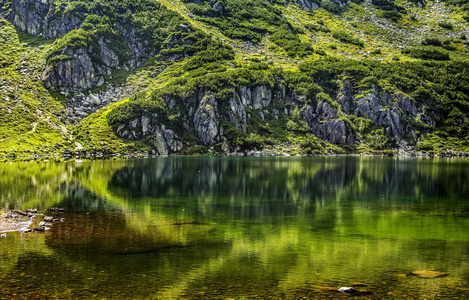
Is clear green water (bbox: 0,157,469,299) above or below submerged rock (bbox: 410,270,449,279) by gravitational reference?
below

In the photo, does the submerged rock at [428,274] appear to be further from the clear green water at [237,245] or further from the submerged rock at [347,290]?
the submerged rock at [347,290]

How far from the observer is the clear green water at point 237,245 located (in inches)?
903

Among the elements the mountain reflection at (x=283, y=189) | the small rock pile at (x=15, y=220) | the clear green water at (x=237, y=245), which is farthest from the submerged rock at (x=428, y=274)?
the small rock pile at (x=15, y=220)

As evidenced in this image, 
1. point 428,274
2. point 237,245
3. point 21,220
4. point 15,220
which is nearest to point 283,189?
point 237,245

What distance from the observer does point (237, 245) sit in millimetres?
32375

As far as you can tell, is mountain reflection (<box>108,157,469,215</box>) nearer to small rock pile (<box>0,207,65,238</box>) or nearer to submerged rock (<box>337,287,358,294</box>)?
small rock pile (<box>0,207,65,238</box>)

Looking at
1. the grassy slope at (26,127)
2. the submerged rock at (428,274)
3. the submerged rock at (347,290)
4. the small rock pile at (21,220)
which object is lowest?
the small rock pile at (21,220)

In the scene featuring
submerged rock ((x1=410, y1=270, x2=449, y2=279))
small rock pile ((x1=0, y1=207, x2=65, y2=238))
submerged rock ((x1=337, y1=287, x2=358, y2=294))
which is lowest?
small rock pile ((x1=0, y1=207, x2=65, y2=238))

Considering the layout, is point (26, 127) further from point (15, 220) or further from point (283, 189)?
point (15, 220)

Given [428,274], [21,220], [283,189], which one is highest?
[283,189]

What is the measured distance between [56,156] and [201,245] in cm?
14635

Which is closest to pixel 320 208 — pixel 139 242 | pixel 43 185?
pixel 139 242

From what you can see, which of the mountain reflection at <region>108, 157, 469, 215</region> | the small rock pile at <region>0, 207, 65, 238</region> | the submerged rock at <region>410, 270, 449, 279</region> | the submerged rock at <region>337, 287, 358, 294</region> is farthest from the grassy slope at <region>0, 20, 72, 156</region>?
the submerged rock at <region>410, 270, 449, 279</region>

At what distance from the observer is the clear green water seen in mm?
22938
